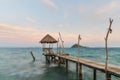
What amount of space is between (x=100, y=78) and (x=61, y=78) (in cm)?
432

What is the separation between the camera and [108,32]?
1309 cm

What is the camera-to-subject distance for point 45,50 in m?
33.2

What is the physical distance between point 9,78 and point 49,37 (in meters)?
13.0

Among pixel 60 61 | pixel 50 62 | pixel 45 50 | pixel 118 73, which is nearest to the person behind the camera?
pixel 118 73

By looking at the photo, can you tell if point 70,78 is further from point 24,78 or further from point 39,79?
point 24,78

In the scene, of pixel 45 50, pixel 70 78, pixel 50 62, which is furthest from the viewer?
pixel 50 62

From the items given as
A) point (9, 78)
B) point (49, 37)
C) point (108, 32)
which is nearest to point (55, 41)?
point (49, 37)

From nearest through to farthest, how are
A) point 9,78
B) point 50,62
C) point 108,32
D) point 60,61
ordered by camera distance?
point 108,32
point 9,78
point 60,61
point 50,62

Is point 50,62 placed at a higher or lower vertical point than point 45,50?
lower

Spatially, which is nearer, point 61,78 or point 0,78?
point 61,78

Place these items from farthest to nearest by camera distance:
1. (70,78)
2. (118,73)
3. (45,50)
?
(45,50)
(70,78)
(118,73)

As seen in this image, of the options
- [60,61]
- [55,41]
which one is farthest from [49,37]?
[60,61]

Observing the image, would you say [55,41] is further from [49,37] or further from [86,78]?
[86,78]

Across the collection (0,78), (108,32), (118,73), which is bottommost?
(0,78)
